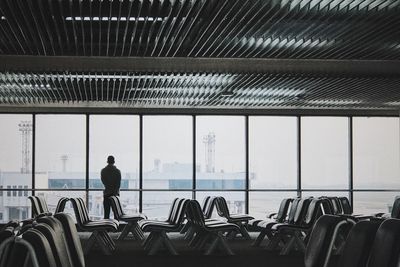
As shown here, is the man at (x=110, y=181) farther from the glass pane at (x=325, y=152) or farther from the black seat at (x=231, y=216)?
the glass pane at (x=325, y=152)

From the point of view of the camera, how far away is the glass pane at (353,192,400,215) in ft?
55.6

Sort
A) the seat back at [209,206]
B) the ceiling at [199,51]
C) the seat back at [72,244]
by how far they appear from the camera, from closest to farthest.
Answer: the seat back at [72,244]
the ceiling at [199,51]
the seat back at [209,206]

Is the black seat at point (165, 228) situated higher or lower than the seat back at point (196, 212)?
lower

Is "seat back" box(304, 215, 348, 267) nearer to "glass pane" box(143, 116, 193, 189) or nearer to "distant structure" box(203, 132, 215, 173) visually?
"glass pane" box(143, 116, 193, 189)

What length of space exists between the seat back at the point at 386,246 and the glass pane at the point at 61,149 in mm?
12942

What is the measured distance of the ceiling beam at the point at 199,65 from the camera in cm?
1008

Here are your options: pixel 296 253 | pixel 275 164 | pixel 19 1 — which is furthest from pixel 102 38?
pixel 275 164

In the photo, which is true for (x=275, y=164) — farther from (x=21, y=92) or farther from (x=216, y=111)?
(x=21, y=92)

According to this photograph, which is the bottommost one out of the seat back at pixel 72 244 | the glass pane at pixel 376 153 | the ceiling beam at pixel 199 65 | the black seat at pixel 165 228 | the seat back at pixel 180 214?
the black seat at pixel 165 228

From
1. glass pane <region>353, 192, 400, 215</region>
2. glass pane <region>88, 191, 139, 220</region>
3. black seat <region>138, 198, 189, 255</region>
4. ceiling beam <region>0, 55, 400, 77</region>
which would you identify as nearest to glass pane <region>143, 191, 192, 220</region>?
glass pane <region>88, 191, 139, 220</region>

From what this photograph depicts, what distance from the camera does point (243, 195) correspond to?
1661 cm

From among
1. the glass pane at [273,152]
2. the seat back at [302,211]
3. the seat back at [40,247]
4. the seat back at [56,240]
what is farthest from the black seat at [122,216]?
the seat back at [40,247]

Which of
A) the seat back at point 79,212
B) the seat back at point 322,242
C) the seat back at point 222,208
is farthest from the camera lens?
the seat back at point 222,208

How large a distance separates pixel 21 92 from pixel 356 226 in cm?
1047
